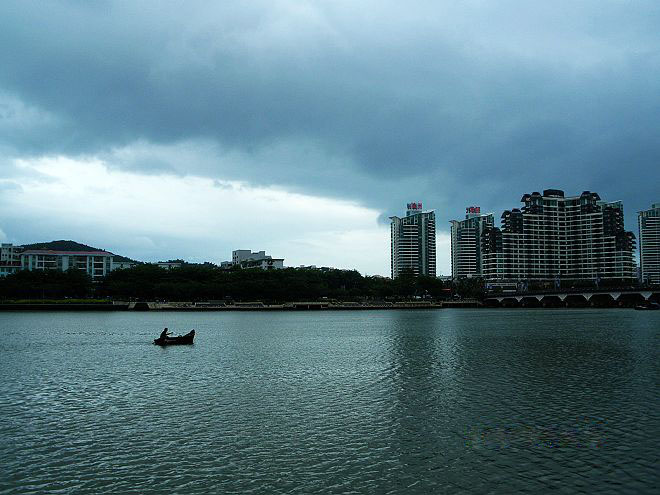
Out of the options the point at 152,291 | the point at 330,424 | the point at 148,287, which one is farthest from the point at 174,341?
the point at 152,291

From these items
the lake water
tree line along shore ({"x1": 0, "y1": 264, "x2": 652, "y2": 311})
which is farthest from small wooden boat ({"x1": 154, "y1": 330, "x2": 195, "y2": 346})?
tree line along shore ({"x1": 0, "y1": 264, "x2": 652, "y2": 311})

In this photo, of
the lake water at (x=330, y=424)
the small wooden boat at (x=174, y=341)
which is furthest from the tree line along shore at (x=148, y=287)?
the lake water at (x=330, y=424)

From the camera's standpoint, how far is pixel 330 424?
2570 centimetres

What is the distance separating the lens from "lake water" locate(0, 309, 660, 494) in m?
18.6

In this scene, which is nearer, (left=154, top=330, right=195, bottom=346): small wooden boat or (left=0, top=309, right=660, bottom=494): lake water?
(left=0, top=309, right=660, bottom=494): lake water

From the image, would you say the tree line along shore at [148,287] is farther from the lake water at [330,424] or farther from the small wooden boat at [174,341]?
the lake water at [330,424]

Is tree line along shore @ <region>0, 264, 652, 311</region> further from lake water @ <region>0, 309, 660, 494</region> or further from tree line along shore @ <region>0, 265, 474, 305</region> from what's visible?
lake water @ <region>0, 309, 660, 494</region>

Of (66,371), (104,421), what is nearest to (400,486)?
(104,421)

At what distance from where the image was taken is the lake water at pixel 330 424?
1856 cm

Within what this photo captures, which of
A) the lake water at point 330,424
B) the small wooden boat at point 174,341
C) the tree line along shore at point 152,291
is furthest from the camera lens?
the tree line along shore at point 152,291

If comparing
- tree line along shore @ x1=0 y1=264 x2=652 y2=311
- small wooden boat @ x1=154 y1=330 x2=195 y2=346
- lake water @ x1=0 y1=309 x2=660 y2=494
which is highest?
tree line along shore @ x1=0 y1=264 x2=652 y2=311

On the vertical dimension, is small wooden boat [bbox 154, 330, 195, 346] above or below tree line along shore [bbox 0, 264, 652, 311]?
below

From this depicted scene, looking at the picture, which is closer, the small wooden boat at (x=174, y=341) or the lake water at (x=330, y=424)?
the lake water at (x=330, y=424)

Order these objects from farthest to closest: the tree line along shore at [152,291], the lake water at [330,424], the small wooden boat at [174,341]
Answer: the tree line along shore at [152,291] → the small wooden boat at [174,341] → the lake water at [330,424]
